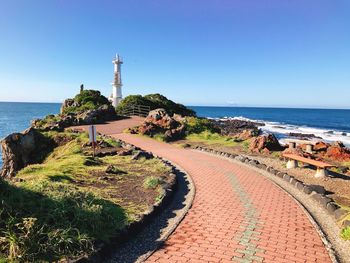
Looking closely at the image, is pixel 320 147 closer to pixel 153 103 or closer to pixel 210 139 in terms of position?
pixel 210 139

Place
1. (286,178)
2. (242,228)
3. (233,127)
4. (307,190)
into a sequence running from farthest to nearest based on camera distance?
(233,127), (286,178), (307,190), (242,228)

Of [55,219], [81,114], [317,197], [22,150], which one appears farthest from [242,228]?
[81,114]

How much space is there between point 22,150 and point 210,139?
35.9 ft

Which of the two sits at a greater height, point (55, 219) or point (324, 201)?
point (55, 219)

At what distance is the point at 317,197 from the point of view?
30.6 feet

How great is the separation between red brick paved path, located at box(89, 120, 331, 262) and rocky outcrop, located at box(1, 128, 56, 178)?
1020 cm

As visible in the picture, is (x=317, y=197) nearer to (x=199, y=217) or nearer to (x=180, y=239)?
(x=199, y=217)

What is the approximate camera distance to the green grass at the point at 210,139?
20391mm

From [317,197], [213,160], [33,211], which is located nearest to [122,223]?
[33,211]

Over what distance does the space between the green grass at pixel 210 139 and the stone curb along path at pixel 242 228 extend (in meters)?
8.87

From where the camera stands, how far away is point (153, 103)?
136ft

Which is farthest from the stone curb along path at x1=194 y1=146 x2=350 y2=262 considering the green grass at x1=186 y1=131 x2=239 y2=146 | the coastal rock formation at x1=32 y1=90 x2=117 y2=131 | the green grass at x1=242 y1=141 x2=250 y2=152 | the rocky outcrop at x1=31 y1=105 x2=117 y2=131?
the coastal rock formation at x1=32 y1=90 x2=117 y2=131

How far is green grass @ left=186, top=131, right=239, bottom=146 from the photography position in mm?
20391

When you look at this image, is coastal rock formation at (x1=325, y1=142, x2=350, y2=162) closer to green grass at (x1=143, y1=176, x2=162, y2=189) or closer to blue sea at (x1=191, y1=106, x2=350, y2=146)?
green grass at (x1=143, y1=176, x2=162, y2=189)
